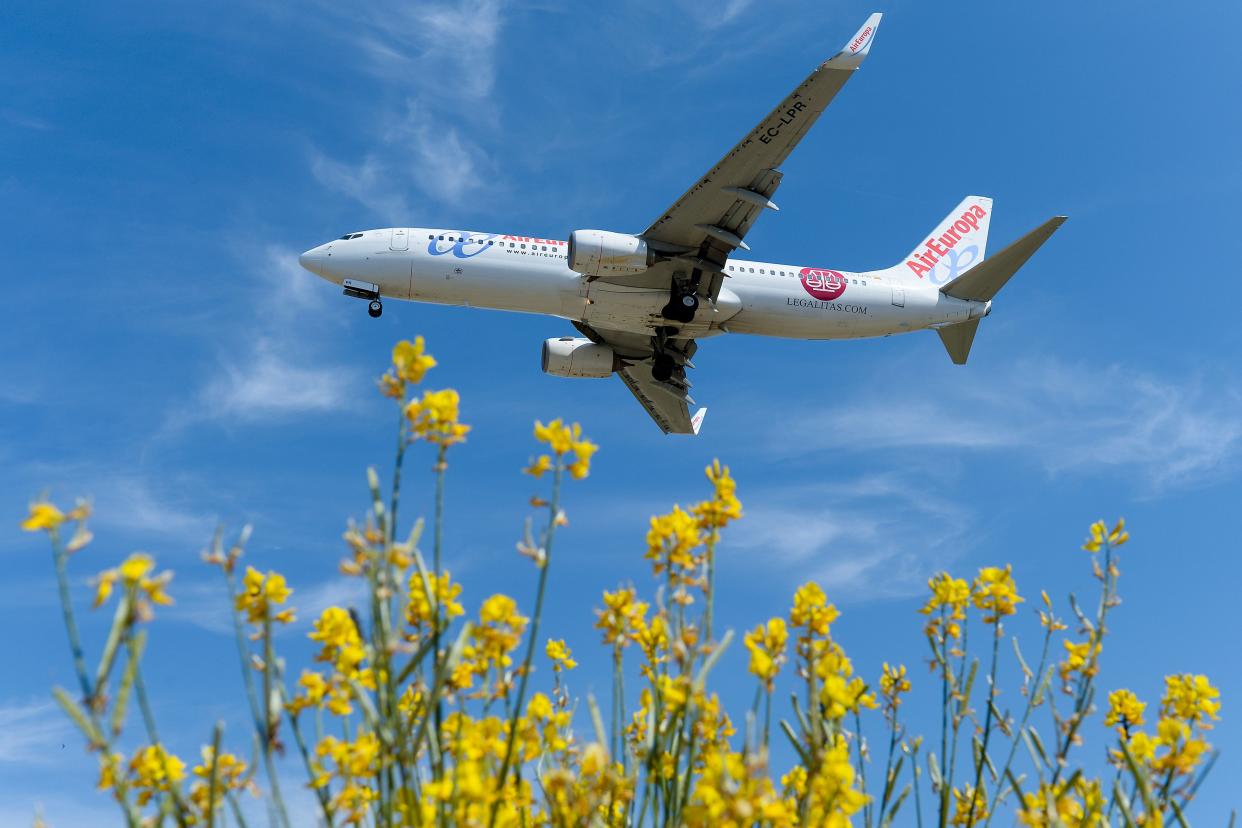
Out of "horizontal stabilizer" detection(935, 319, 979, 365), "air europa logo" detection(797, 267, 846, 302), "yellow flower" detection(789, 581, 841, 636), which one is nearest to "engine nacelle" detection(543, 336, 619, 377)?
"air europa logo" detection(797, 267, 846, 302)

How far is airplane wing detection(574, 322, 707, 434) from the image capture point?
26.1m

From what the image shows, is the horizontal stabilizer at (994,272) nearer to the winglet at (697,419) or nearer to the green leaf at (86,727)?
the winglet at (697,419)

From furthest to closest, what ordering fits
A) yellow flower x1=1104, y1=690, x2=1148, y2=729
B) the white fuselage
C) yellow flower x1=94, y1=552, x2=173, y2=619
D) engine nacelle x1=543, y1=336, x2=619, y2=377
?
1. engine nacelle x1=543, y1=336, x2=619, y2=377
2. the white fuselage
3. yellow flower x1=1104, y1=690, x2=1148, y2=729
4. yellow flower x1=94, y1=552, x2=173, y2=619

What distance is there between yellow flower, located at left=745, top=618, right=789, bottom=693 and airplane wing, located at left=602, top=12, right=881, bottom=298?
56.5 ft

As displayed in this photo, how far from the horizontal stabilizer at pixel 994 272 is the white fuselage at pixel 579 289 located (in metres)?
1.14

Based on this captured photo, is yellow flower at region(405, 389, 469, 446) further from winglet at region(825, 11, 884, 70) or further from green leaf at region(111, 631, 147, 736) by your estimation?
winglet at region(825, 11, 884, 70)

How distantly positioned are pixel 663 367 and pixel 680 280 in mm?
3008

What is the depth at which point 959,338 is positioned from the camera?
26.7 m

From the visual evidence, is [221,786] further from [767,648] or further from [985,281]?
[985,281]

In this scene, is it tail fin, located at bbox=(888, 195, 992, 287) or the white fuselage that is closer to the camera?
the white fuselage

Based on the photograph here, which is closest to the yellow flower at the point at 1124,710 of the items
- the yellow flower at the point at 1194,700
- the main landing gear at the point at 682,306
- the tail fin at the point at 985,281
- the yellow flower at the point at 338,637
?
the yellow flower at the point at 1194,700

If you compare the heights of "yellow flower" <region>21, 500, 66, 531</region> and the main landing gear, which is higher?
the main landing gear

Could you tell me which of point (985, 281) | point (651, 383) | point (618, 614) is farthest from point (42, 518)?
point (985, 281)

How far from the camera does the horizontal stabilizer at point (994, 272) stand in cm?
2320
